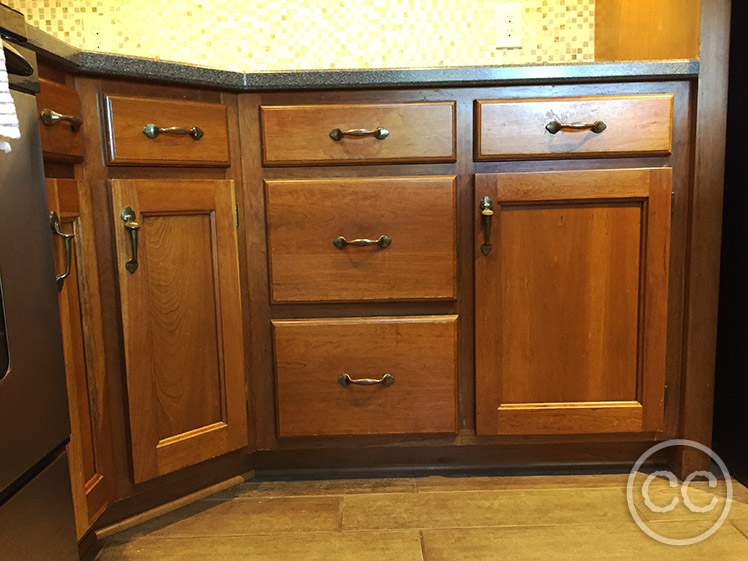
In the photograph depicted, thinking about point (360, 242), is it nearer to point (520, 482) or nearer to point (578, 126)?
point (578, 126)

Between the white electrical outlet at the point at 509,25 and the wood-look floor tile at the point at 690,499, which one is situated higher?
the white electrical outlet at the point at 509,25

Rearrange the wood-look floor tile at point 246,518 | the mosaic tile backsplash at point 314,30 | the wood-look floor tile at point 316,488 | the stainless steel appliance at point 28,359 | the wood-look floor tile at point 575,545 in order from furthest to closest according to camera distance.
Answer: the mosaic tile backsplash at point 314,30 < the wood-look floor tile at point 316,488 < the wood-look floor tile at point 246,518 < the wood-look floor tile at point 575,545 < the stainless steel appliance at point 28,359

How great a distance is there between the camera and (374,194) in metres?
1.24

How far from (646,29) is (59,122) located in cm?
135

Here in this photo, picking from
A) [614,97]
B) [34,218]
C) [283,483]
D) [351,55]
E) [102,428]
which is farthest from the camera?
[351,55]

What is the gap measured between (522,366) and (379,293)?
1.18 feet

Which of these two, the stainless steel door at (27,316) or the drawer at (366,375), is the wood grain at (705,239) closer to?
the drawer at (366,375)

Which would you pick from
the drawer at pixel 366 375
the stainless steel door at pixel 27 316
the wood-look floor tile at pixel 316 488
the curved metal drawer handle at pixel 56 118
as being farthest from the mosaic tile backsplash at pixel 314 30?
the wood-look floor tile at pixel 316 488

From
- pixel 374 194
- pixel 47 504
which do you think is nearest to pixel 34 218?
pixel 47 504

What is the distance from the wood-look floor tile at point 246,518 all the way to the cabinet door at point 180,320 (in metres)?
0.12

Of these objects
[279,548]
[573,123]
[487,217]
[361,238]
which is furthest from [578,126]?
[279,548]

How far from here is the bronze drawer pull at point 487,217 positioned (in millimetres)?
1239

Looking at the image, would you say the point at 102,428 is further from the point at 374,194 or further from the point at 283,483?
the point at 374,194

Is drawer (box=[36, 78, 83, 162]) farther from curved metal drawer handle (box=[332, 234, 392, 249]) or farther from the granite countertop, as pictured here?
curved metal drawer handle (box=[332, 234, 392, 249])
